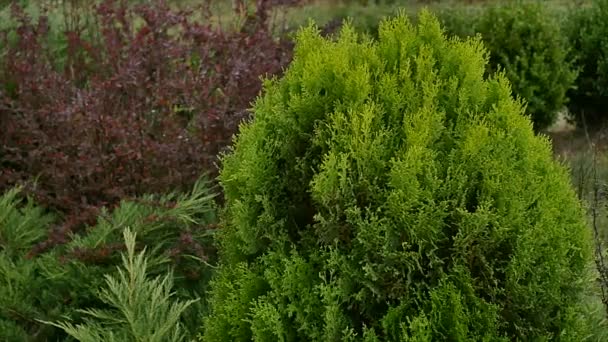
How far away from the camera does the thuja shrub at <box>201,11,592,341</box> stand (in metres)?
2.17

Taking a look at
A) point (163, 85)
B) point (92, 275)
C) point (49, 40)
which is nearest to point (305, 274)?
point (92, 275)

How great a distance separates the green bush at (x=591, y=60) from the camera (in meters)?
10.3

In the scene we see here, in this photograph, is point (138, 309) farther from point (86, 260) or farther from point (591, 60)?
point (591, 60)

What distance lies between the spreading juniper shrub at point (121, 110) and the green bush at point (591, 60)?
6241 millimetres

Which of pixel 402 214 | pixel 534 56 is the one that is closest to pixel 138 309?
pixel 402 214

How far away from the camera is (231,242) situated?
2.48 meters

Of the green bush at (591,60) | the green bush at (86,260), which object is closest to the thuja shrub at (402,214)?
the green bush at (86,260)

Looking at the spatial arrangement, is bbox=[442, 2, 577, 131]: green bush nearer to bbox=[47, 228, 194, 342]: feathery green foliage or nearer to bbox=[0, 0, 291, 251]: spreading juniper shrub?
bbox=[0, 0, 291, 251]: spreading juniper shrub

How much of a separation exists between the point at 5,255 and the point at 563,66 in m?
7.58

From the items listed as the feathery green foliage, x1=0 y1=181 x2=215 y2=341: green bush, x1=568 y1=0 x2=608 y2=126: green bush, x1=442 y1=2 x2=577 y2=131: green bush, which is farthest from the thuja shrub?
x1=568 y1=0 x2=608 y2=126: green bush

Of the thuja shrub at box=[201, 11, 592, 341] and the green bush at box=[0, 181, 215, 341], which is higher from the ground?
the thuja shrub at box=[201, 11, 592, 341]

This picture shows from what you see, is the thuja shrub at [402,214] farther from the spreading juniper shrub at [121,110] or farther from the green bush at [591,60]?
the green bush at [591,60]

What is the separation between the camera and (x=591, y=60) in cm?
1058

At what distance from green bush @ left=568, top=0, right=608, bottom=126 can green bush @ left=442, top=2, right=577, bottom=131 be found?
37 centimetres
